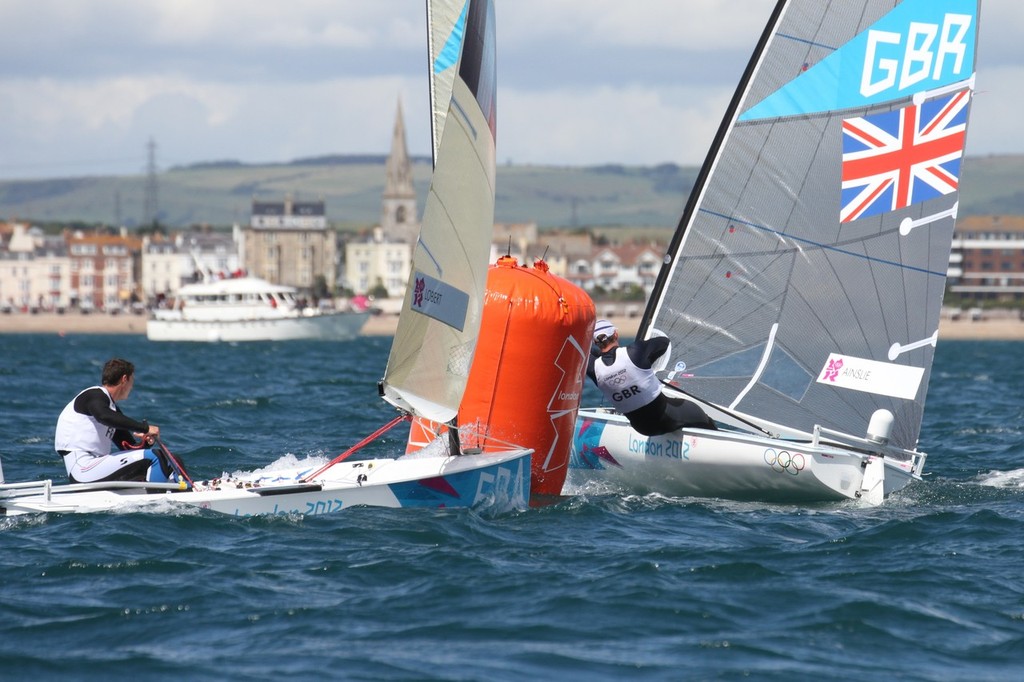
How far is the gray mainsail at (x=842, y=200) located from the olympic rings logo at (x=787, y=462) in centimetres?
137

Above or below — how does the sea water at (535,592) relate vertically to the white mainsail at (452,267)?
below

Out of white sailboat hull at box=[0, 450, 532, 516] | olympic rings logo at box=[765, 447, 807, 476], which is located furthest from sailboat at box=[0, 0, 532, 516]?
olympic rings logo at box=[765, 447, 807, 476]

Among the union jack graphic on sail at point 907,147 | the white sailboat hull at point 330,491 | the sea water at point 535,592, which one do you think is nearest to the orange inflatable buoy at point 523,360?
the white sailboat hull at point 330,491

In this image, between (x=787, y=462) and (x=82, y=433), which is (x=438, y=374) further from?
(x=787, y=462)

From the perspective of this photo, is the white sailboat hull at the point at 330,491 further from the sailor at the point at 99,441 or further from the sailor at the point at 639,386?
the sailor at the point at 639,386

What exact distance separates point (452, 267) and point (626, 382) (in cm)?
223

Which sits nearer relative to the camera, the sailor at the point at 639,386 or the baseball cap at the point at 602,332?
the sailor at the point at 639,386

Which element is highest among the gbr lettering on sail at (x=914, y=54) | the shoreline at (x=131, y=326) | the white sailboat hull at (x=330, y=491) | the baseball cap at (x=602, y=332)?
the gbr lettering on sail at (x=914, y=54)

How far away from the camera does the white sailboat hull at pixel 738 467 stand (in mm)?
11188

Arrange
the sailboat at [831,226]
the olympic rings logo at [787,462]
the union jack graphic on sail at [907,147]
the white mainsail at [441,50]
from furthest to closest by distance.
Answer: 1. the union jack graphic on sail at [907,147]
2. the sailboat at [831,226]
3. the white mainsail at [441,50]
4. the olympic rings logo at [787,462]

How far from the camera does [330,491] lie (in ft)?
31.5

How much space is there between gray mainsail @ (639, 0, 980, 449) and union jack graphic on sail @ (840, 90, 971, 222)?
1cm

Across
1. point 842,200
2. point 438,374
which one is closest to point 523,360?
point 438,374

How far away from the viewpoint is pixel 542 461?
10.6 meters
